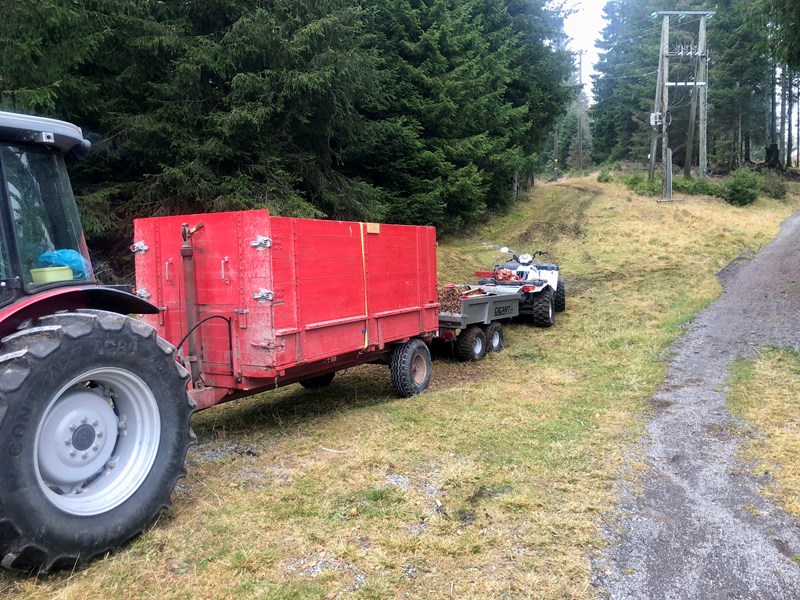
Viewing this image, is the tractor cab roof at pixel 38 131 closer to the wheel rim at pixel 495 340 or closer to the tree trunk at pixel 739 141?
the wheel rim at pixel 495 340

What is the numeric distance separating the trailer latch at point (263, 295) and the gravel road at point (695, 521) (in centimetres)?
309

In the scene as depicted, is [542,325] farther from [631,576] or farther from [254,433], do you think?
[631,576]

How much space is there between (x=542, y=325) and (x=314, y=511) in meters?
9.16

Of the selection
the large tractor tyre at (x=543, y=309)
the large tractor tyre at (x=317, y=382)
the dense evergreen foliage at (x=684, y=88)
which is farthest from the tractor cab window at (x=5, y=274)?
the dense evergreen foliage at (x=684, y=88)

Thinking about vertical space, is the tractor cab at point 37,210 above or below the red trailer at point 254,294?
above

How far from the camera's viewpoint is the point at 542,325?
12.2 meters

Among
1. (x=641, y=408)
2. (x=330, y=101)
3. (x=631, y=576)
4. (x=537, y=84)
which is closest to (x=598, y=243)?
(x=537, y=84)

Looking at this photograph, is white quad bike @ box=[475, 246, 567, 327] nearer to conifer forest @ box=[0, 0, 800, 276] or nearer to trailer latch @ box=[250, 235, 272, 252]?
conifer forest @ box=[0, 0, 800, 276]

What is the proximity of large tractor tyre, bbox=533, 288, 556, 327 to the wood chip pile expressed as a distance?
1.85m

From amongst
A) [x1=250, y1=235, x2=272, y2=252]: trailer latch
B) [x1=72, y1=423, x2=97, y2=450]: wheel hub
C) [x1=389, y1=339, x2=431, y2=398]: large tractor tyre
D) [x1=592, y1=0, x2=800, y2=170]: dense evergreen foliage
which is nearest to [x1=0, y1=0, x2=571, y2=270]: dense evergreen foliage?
[x1=389, y1=339, x2=431, y2=398]: large tractor tyre

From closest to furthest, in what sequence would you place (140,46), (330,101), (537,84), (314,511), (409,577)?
(409,577)
(314,511)
(140,46)
(330,101)
(537,84)

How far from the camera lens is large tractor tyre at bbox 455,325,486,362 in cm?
935

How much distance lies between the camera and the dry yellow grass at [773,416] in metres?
4.40

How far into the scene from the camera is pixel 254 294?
4.95 m
